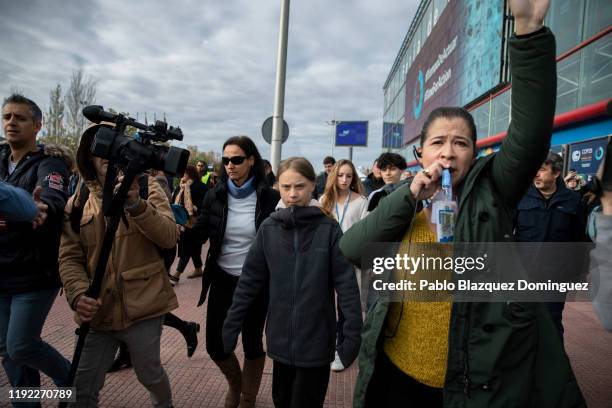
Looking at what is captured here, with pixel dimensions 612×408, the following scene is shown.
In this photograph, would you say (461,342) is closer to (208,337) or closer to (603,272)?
(603,272)

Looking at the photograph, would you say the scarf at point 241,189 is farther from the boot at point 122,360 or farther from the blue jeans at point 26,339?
the boot at point 122,360

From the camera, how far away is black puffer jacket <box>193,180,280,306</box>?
291 cm

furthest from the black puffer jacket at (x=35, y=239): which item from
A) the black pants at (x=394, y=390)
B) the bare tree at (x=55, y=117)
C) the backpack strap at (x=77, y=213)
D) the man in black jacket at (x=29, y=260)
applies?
the bare tree at (x=55, y=117)

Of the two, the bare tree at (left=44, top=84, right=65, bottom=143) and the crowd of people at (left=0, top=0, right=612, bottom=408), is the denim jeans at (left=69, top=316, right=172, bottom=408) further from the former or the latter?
the bare tree at (left=44, top=84, right=65, bottom=143)

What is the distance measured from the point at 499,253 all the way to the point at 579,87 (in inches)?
460

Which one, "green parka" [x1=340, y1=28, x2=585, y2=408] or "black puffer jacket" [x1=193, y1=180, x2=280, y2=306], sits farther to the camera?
"black puffer jacket" [x1=193, y1=180, x2=280, y2=306]

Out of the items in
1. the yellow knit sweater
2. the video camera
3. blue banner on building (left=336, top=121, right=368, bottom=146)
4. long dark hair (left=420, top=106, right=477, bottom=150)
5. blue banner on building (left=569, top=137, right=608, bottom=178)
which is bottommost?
the yellow knit sweater

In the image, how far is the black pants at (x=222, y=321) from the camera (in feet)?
9.11

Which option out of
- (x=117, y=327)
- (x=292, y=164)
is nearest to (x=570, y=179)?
(x=292, y=164)

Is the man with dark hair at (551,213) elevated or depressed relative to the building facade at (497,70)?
depressed

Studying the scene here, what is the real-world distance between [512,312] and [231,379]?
2232 mm

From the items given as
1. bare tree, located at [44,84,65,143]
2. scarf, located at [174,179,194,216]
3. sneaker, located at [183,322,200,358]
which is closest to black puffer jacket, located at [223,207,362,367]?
sneaker, located at [183,322,200,358]

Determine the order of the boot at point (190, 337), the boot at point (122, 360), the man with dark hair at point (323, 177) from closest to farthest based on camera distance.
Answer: the boot at point (190, 337), the boot at point (122, 360), the man with dark hair at point (323, 177)

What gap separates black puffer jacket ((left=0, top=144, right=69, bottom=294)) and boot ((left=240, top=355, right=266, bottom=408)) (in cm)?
141
